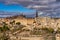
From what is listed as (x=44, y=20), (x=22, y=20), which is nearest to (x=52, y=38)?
(x=44, y=20)

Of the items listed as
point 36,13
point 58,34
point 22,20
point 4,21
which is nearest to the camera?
point 58,34

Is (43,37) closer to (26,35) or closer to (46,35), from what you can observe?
(46,35)

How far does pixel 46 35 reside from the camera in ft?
19.9

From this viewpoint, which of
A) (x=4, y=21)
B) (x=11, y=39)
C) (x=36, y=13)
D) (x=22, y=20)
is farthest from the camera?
(x=22, y=20)

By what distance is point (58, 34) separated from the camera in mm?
6090

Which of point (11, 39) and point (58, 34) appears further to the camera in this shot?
point (58, 34)

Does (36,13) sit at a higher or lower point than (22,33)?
higher

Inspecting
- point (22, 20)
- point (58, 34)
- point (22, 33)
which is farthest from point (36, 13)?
point (22, 20)

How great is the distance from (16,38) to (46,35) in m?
0.80

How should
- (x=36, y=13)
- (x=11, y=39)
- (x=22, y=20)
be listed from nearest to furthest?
1. (x=11, y=39)
2. (x=36, y=13)
3. (x=22, y=20)

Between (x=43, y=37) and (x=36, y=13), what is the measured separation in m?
1.52

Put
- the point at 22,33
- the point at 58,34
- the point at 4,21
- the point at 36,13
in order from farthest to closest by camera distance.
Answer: the point at 4,21 → the point at 36,13 → the point at 22,33 → the point at 58,34

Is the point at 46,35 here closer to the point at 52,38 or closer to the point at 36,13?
the point at 52,38

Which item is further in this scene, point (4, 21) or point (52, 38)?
point (4, 21)
